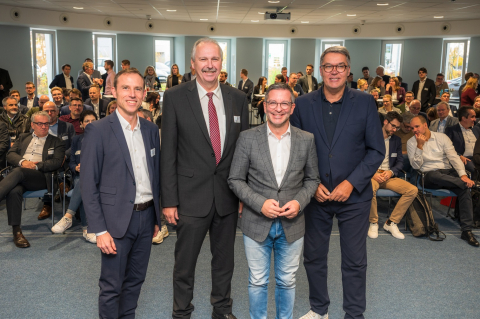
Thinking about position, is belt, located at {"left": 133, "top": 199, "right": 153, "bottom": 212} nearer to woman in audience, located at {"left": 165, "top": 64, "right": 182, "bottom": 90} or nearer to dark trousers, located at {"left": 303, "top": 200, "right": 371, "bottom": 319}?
dark trousers, located at {"left": 303, "top": 200, "right": 371, "bottom": 319}

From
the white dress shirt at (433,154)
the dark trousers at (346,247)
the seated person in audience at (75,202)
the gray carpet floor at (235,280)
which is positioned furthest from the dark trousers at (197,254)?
the white dress shirt at (433,154)

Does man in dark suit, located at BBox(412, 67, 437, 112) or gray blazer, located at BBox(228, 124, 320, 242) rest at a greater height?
man in dark suit, located at BBox(412, 67, 437, 112)

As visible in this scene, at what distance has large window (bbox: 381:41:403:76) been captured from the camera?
16.3m

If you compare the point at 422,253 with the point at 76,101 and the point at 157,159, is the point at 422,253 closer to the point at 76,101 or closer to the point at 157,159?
the point at 157,159

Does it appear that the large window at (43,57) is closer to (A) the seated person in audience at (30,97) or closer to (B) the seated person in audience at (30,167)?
(A) the seated person in audience at (30,97)

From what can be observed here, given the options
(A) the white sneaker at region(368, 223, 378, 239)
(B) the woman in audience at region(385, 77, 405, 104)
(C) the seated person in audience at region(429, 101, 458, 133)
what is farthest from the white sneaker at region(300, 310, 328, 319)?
(B) the woman in audience at region(385, 77, 405, 104)

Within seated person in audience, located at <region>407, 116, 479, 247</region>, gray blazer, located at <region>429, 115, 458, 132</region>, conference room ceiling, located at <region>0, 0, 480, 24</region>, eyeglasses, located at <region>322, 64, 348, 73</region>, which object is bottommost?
seated person in audience, located at <region>407, 116, 479, 247</region>

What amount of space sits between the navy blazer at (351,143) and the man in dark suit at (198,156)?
43 cm

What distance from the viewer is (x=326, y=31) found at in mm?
15633

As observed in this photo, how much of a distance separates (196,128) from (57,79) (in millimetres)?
10572

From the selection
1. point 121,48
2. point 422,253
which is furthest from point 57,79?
point 422,253

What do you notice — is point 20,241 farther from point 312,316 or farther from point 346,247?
point 346,247

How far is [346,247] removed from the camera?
2607 millimetres

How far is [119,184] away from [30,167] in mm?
2958
